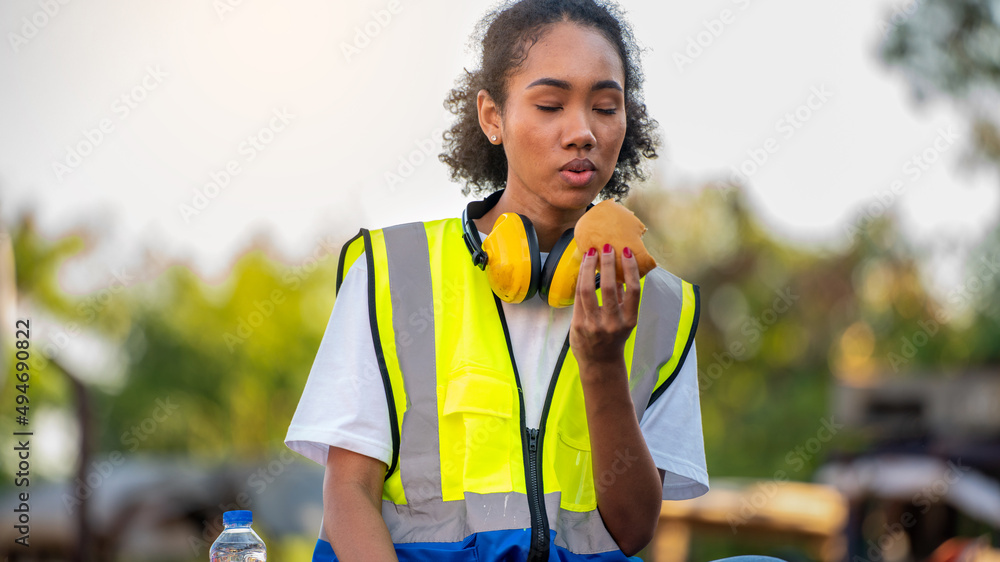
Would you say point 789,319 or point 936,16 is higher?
point 936,16

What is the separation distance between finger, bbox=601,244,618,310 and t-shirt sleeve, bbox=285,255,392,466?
0.56m

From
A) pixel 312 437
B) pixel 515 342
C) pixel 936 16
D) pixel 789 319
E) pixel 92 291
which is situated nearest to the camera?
pixel 312 437

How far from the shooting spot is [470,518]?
6.61 feet

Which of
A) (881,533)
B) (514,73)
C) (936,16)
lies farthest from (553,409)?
(881,533)

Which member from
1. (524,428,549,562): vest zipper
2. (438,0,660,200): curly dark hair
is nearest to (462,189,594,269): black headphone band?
(438,0,660,200): curly dark hair

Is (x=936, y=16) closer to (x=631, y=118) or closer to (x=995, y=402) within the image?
(x=631, y=118)

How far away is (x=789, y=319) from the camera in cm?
2264

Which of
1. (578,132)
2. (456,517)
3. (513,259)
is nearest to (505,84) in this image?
Answer: (578,132)

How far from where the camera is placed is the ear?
247 centimetres

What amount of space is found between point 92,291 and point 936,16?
40.8 feet

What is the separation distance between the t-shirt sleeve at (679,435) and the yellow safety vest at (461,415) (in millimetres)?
90

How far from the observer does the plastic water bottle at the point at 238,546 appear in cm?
230

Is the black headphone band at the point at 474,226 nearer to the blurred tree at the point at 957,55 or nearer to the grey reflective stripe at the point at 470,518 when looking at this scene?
the grey reflective stripe at the point at 470,518

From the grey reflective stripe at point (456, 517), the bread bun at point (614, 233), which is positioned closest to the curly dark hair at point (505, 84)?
the bread bun at point (614, 233)
